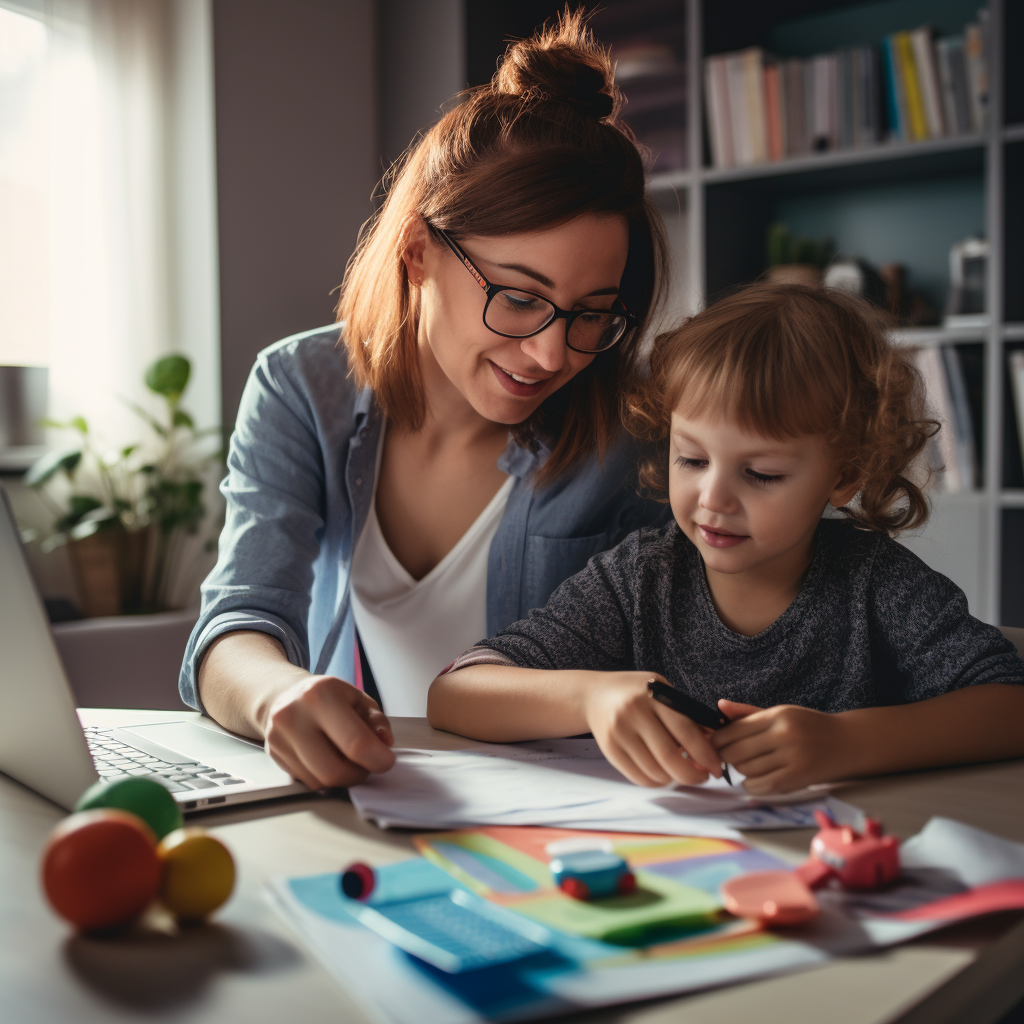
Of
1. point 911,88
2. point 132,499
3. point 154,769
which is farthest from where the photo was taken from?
point 132,499

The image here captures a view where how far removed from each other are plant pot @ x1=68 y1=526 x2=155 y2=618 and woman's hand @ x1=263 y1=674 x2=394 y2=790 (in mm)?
1919

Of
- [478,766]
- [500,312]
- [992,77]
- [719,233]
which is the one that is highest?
[992,77]

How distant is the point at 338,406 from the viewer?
133 cm

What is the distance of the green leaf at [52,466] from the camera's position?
2416 millimetres

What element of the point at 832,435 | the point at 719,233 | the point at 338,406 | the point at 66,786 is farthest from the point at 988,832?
the point at 719,233

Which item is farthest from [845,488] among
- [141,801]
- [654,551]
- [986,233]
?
[986,233]

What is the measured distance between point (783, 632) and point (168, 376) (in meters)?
1.95

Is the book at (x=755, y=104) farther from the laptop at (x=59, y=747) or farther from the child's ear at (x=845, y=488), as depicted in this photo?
the laptop at (x=59, y=747)

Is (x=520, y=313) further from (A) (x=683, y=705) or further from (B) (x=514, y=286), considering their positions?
(A) (x=683, y=705)

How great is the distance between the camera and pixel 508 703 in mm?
898

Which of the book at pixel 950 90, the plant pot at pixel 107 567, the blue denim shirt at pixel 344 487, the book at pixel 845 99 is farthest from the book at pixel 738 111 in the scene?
the plant pot at pixel 107 567

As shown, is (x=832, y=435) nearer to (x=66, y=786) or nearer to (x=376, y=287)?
(x=376, y=287)

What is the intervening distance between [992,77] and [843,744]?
81.6 inches

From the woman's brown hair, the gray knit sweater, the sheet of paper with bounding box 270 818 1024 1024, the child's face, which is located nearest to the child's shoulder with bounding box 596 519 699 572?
the gray knit sweater
